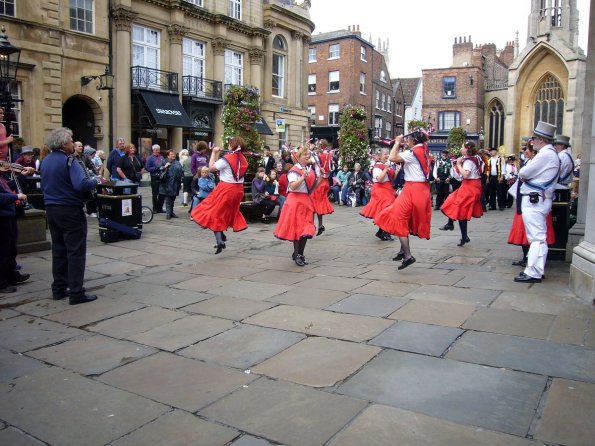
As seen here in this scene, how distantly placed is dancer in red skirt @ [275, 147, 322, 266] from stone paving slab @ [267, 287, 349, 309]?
1.55 meters

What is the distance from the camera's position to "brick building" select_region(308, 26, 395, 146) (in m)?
46.1

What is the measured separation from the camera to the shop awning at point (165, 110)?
2366 cm

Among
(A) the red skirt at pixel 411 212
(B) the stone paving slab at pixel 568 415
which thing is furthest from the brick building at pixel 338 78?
(B) the stone paving slab at pixel 568 415

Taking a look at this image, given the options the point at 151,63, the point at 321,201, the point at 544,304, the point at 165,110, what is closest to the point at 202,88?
the point at 151,63

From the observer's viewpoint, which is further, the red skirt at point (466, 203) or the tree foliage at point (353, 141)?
the tree foliage at point (353, 141)

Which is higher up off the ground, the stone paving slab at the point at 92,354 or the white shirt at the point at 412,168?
the white shirt at the point at 412,168

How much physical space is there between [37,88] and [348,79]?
103 ft

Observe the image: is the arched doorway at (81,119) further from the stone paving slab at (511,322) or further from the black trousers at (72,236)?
the stone paving slab at (511,322)

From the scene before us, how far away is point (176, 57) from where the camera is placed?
83.4ft

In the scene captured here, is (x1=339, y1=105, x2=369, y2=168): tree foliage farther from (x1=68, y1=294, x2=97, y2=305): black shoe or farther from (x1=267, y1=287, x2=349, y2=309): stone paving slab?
(x1=68, y1=294, x2=97, y2=305): black shoe

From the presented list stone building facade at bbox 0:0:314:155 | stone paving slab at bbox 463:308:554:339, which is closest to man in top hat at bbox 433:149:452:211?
stone building facade at bbox 0:0:314:155

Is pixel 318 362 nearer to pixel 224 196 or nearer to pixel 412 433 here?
pixel 412 433

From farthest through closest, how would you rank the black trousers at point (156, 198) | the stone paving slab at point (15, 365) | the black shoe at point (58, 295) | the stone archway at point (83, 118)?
the stone archway at point (83, 118) → the black trousers at point (156, 198) → the black shoe at point (58, 295) → the stone paving slab at point (15, 365)

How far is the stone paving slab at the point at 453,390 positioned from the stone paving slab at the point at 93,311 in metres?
2.92
